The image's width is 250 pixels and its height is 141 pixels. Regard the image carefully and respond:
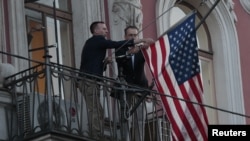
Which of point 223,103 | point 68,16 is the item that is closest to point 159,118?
point 68,16

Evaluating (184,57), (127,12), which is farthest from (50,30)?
(184,57)

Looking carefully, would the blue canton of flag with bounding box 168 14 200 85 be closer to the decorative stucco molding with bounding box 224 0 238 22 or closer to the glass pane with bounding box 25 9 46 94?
the glass pane with bounding box 25 9 46 94

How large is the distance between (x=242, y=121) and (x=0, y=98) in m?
7.06

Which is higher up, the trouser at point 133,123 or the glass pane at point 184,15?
the glass pane at point 184,15

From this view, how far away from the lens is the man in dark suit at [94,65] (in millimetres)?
18172

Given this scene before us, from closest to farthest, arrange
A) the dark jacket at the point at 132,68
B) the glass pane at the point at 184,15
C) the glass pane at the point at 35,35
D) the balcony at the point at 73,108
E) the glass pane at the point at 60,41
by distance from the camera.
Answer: the balcony at the point at 73,108, the dark jacket at the point at 132,68, the glass pane at the point at 35,35, the glass pane at the point at 60,41, the glass pane at the point at 184,15

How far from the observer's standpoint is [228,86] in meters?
23.9

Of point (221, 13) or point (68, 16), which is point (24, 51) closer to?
point (68, 16)

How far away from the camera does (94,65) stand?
18.7 metres

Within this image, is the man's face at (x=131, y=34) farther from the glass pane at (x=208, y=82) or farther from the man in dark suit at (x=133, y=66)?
the glass pane at (x=208, y=82)

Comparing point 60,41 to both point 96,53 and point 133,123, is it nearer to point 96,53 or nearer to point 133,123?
point 96,53

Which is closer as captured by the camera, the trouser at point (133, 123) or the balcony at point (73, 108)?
the balcony at point (73, 108)

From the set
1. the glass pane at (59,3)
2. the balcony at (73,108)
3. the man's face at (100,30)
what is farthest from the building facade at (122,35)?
the man's face at (100,30)

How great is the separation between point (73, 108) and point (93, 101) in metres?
0.39
